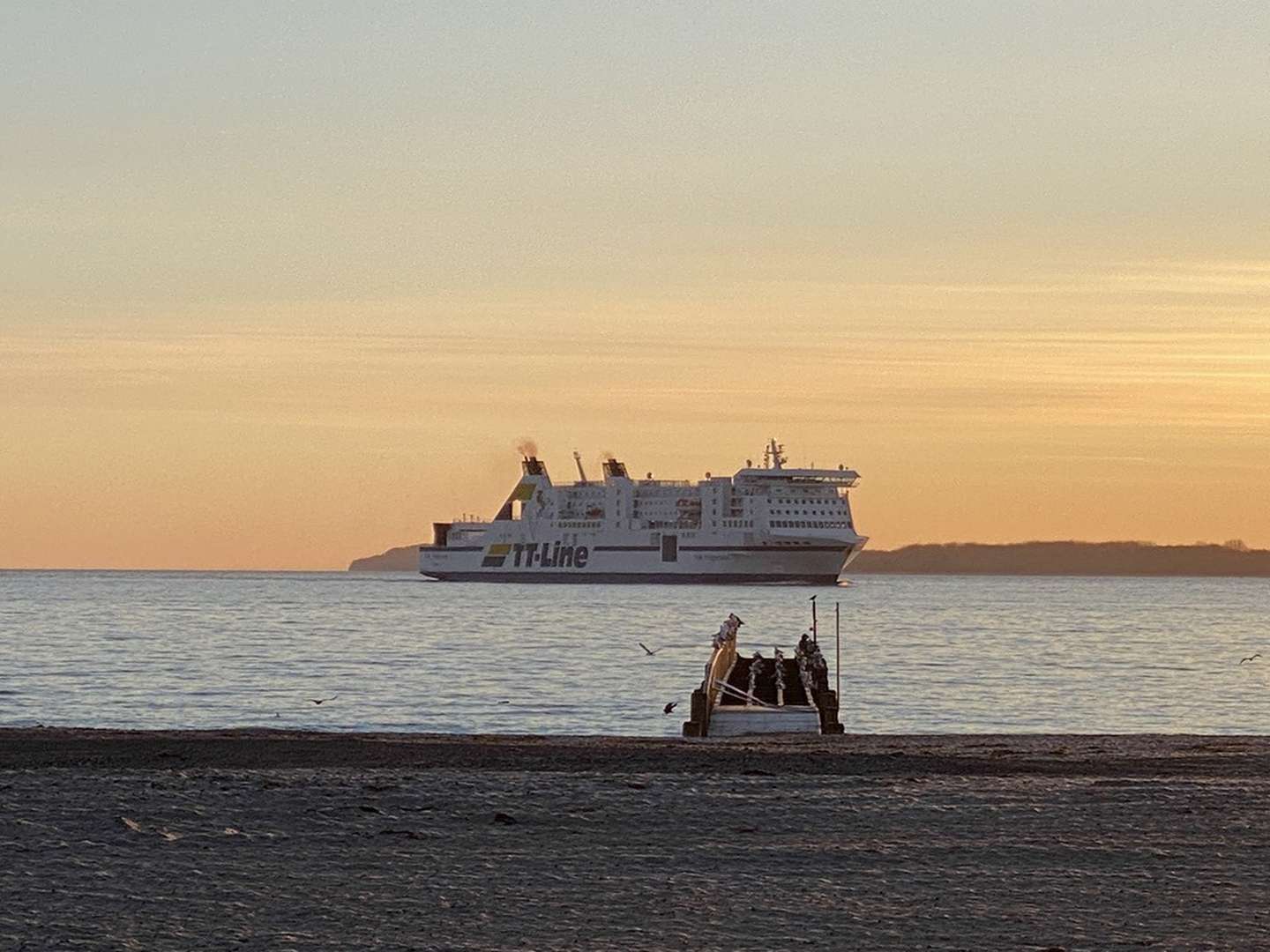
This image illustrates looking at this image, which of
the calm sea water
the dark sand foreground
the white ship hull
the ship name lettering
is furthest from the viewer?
the ship name lettering

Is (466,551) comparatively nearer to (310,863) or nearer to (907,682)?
(907,682)

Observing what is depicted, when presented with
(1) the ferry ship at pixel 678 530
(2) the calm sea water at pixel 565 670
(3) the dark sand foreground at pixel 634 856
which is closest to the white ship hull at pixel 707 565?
(1) the ferry ship at pixel 678 530

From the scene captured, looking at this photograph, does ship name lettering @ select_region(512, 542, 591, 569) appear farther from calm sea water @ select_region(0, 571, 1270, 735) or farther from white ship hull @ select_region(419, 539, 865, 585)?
calm sea water @ select_region(0, 571, 1270, 735)

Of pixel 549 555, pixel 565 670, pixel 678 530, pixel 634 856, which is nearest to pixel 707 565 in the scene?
pixel 678 530

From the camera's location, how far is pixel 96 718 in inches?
1021

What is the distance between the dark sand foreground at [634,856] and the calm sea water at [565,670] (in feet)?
44.6

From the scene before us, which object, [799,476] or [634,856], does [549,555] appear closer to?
[799,476]

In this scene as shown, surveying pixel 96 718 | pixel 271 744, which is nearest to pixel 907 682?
pixel 96 718

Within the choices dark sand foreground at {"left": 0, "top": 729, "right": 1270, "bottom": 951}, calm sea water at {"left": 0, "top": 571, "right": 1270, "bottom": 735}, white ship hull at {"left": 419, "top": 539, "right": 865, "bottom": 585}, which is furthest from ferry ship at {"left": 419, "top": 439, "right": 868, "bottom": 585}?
dark sand foreground at {"left": 0, "top": 729, "right": 1270, "bottom": 951}

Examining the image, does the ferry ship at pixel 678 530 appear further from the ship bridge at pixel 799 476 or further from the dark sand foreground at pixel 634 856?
the dark sand foreground at pixel 634 856

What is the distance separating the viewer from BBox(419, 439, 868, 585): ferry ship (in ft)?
427

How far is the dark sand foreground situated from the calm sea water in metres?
13.6

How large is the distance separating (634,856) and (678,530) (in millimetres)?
124163

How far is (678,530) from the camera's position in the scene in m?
132
